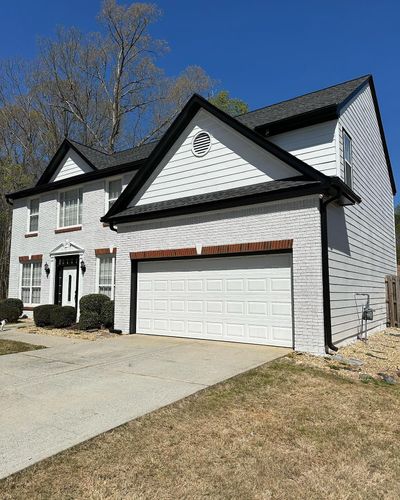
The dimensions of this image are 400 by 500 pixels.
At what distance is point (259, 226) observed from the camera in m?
9.96

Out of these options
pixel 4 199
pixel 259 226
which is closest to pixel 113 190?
pixel 259 226

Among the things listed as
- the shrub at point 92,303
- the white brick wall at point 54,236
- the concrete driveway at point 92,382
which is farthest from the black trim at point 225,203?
the concrete driveway at point 92,382

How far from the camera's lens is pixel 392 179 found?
1830 cm

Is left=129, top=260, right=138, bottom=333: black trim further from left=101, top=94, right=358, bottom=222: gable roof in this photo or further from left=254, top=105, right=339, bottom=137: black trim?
left=254, top=105, right=339, bottom=137: black trim

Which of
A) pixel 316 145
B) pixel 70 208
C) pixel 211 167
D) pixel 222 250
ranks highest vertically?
pixel 316 145

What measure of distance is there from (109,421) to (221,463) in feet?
5.25

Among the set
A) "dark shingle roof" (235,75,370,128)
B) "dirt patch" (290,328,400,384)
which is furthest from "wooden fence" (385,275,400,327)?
"dark shingle roof" (235,75,370,128)

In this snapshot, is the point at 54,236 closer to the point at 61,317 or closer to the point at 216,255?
the point at 61,317

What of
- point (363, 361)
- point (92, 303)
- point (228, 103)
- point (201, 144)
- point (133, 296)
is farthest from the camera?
point (228, 103)

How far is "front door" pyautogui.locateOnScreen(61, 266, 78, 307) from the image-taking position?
1678cm

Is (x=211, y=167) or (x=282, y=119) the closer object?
(x=282, y=119)

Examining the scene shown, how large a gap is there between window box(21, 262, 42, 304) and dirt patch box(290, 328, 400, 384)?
13738 mm

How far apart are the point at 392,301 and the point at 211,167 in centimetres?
990

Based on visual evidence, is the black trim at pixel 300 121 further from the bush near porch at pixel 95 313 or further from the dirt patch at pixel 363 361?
the bush near porch at pixel 95 313
